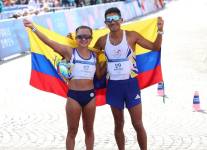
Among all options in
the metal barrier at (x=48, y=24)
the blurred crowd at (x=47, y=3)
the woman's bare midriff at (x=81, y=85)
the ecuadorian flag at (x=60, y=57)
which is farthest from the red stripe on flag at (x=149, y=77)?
the blurred crowd at (x=47, y=3)

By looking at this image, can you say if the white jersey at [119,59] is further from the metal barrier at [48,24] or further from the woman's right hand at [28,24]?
the metal barrier at [48,24]

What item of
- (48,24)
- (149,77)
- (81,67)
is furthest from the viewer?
(48,24)

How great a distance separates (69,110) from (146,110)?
14.4ft

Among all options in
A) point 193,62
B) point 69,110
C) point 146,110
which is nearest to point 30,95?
point 146,110

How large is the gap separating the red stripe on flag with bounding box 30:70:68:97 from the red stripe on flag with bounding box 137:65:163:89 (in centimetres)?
111

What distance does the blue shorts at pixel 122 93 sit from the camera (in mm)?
6848

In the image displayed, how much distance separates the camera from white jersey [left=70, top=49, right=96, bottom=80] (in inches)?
261

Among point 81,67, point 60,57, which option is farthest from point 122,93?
point 60,57

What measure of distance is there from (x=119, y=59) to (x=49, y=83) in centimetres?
134

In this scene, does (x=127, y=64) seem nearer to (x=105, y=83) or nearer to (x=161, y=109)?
(x=105, y=83)

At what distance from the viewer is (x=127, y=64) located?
6836 mm

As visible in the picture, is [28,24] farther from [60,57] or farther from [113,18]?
[113,18]

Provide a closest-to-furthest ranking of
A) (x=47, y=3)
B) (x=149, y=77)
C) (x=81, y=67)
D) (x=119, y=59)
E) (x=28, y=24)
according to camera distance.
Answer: (x=81, y=67), (x=119, y=59), (x=28, y=24), (x=149, y=77), (x=47, y=3)

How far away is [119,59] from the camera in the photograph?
679 cm
